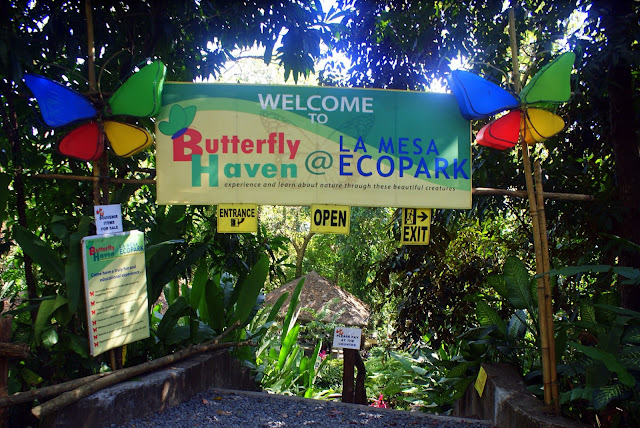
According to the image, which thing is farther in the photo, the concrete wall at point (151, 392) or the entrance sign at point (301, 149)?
the entrance sign at point (301, 149)

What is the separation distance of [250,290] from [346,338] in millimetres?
989

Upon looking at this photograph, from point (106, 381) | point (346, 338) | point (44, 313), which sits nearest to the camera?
point (106, 381)

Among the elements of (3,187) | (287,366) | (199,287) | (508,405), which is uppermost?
(3,187)

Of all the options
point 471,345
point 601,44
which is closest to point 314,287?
point 471,345

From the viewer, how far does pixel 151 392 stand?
358 cm

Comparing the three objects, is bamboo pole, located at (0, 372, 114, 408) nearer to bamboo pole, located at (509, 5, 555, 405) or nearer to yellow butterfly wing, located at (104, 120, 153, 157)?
yellow butterfly wing, located at (104, 120, 153, 157)

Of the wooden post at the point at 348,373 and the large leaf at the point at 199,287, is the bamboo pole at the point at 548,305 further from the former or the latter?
the large leaf at the point at 199,287

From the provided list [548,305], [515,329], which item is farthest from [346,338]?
[548,305]

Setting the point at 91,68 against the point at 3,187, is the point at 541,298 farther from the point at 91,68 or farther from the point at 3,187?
the point at 3,187

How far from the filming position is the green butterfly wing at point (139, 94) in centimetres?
365

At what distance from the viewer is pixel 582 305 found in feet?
11.3

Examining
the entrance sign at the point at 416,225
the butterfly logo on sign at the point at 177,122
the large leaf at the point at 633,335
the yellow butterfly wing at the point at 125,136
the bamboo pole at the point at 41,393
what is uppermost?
the butterfly logo on sign at the point at 177,122

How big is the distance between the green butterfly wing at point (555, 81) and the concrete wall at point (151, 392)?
10.4 feet

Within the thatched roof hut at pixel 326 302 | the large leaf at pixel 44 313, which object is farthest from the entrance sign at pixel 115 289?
the thatched roof hut at pixel 326 302
